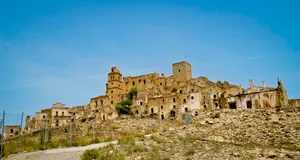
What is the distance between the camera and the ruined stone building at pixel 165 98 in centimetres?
3738

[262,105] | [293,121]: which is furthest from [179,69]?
[293,121]

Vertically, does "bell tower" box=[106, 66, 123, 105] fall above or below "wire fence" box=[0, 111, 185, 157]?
above

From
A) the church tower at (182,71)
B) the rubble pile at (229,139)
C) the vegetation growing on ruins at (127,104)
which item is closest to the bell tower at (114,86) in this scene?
the vegetation growing on ruins at (127,104)

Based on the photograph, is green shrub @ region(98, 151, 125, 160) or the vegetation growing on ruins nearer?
green shrub @ region(98, 151, 125, 160)

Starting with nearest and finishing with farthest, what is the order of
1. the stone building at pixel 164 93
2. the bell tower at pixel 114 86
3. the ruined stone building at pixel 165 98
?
the ruined stone building at pixel 165 98 < the stone building at pixel 164 93 < the bell tower at pixel 114 86

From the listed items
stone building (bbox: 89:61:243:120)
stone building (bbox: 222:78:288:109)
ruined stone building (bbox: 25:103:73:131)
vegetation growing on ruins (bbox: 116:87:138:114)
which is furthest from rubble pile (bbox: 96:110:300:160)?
ruined stone building (bbox: 25:103:73:131)

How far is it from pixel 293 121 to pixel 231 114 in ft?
17.1

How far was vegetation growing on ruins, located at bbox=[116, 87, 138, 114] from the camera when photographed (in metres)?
53.8

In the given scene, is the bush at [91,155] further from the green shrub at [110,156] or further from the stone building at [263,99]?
the stone building at [263,99]

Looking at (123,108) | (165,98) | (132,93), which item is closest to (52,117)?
(123,108)

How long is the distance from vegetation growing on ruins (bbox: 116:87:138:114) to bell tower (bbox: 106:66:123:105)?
3.32 meters

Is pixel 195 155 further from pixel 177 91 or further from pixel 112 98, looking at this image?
pixel 112 98

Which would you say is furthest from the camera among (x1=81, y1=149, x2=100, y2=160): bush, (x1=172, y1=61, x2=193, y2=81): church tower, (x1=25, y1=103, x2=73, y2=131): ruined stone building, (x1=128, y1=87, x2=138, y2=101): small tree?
(x1=172, y1=61, x2=193, y2=81): church tower

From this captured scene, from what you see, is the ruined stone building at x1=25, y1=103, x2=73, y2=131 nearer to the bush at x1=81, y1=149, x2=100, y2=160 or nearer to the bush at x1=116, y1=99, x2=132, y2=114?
the bush at x1=116, y1=99, x2=132, y2=114
